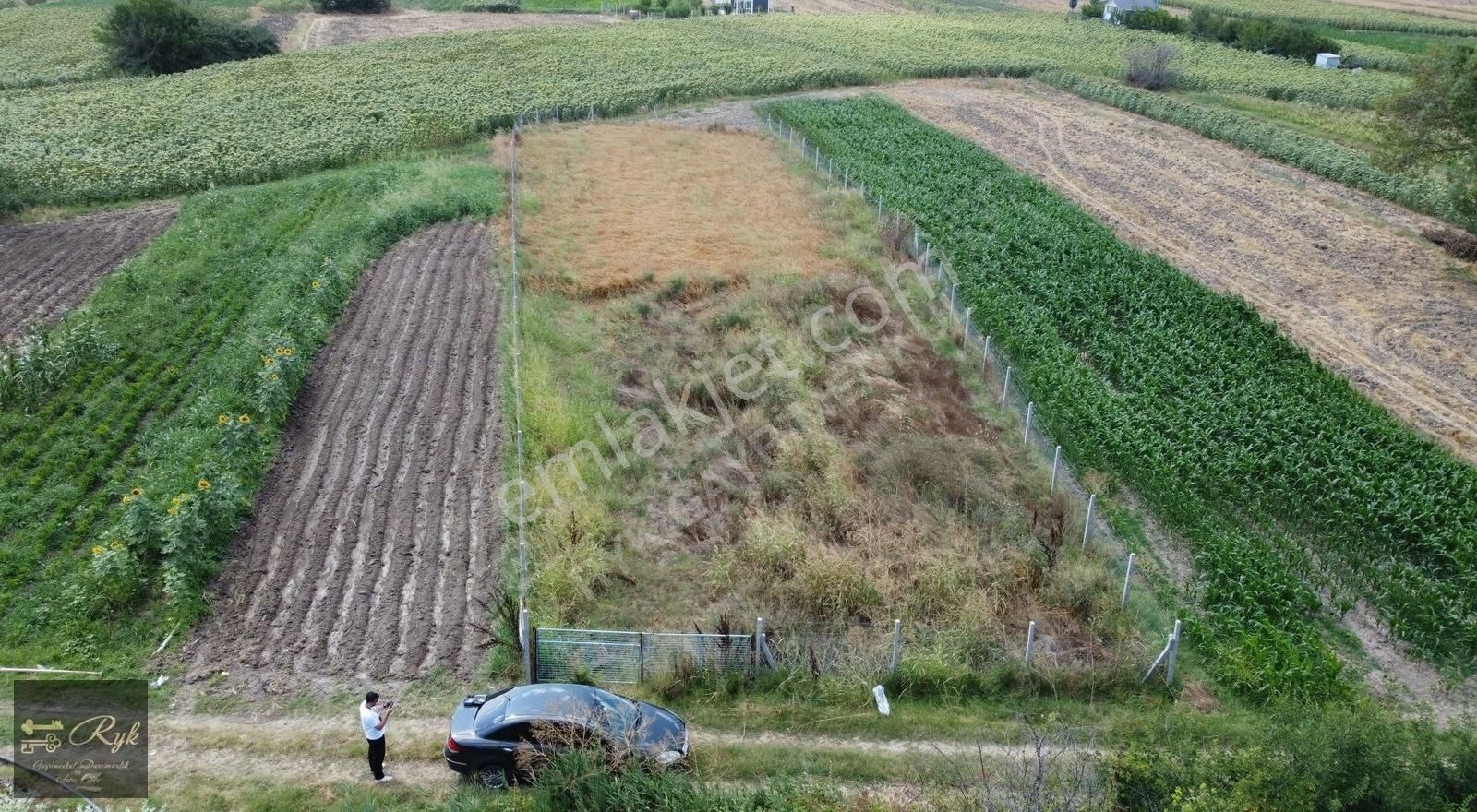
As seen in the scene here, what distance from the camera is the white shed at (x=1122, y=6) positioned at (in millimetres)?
75875

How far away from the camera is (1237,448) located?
20.3 metres

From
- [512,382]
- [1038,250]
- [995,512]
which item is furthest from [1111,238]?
[512,382]

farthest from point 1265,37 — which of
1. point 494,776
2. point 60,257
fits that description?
point 494,776

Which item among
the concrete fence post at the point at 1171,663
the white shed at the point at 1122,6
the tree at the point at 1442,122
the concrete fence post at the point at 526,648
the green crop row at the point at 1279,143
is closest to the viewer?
the concrete fence post at the point at 526,648

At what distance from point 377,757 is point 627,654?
11.8 ft

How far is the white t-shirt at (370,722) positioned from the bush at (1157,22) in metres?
75.8

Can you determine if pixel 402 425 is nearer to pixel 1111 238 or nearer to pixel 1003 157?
pixel 1111 238

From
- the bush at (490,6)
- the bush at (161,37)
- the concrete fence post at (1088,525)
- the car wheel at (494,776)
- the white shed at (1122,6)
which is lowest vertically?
the car wheel at (494,776)

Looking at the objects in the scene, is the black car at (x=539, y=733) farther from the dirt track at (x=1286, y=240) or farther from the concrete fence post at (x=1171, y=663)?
the dirt track at (x=1286, y=240)

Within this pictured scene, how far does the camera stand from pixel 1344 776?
11328mm

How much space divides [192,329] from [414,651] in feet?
46.5

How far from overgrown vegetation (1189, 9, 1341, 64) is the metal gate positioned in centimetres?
6626

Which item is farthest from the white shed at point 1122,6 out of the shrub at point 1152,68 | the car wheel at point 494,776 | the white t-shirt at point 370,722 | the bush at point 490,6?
the white t-shirt at point 370,722

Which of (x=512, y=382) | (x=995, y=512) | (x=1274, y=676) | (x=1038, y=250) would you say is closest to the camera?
(x=1274, y=676)
